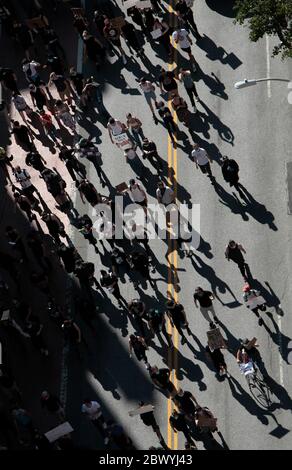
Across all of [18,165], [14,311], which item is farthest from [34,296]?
[18,165]

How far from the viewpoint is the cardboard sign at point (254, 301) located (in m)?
30.9

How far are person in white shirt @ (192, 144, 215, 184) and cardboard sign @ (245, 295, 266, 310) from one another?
6.21 metres

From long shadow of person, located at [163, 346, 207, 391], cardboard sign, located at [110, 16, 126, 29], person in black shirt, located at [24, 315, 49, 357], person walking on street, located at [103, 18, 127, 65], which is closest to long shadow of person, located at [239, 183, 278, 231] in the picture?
→ long shadow of person, located at [163, 346, 207, 391]

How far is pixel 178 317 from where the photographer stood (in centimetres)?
3127

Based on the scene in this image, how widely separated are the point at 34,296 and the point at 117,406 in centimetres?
563

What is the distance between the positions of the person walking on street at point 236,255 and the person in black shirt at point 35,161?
860 cm

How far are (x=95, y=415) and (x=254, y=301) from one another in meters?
6.40

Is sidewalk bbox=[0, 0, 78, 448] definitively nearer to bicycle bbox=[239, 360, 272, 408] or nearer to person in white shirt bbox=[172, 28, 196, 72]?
person in white shirt bbox=[172, 28, 196, 72]

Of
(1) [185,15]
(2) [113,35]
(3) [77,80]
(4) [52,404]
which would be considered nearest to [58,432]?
(4) [52,404]

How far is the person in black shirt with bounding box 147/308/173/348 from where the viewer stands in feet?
103

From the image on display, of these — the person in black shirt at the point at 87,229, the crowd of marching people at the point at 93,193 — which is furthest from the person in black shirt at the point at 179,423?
the person in black shirt at the point at 87,229

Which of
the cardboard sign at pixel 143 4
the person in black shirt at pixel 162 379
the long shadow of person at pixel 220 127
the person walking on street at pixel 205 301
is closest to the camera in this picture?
the person in black shirt at pixel 162 379

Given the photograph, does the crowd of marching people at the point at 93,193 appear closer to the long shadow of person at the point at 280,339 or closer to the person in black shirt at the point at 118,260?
the person in black shirt at the point at 118,260

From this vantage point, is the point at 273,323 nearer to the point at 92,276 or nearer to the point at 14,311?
the point at 92,276
